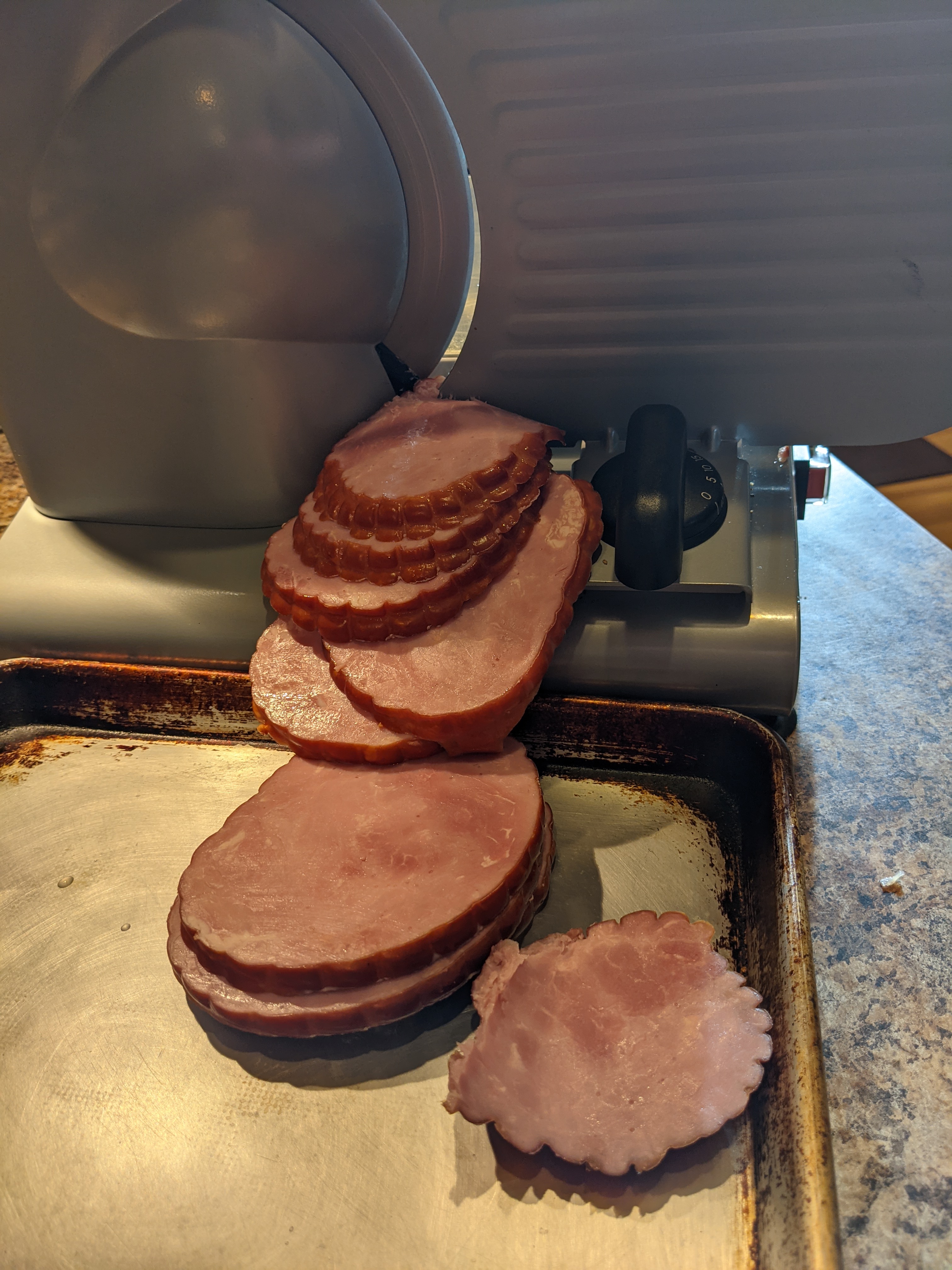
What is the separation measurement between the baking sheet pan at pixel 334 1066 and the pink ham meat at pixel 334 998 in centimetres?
4

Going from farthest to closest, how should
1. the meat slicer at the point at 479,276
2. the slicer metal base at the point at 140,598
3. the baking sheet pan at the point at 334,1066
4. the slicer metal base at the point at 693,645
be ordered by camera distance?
1. the slicer metal base at the point at 140,598
2. the slicer metal base at the point at 693,645
3. the meat slicer at the point at 479,276
4. the baking sheet pan at the point at 334,1066

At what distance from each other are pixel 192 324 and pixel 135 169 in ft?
0.46

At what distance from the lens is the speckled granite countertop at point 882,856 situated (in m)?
0.62

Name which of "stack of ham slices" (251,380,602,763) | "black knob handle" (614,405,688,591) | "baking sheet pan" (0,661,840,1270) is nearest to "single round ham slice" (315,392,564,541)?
"stack of ham slices" (251,380,602,763)

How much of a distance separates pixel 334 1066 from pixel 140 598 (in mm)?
559

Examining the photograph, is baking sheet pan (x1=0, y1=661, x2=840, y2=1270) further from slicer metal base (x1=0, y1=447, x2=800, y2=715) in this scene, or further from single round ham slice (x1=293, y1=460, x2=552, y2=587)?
single round ham slice (x1=293, y1=460, x2=552, y2=587)

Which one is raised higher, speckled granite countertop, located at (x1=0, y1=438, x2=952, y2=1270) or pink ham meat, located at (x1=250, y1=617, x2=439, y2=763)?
pink ham meat, located at (x1=250, y1=617, x2=439, y2=763)

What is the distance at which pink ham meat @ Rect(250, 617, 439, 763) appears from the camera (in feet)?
2.68

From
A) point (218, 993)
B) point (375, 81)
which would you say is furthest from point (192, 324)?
point (218, 993)

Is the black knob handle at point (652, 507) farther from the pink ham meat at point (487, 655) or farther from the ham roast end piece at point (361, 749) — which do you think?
the ham roast end piece at point (361, 749)

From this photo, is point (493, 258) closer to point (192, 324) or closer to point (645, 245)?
point (645, 245)

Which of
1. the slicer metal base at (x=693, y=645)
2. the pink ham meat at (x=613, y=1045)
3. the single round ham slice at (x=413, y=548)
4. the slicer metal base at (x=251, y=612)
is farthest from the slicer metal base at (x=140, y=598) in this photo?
the pink ham meat at (x=613, y=1045)

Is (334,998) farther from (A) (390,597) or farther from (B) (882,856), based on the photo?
(B) (882,856)

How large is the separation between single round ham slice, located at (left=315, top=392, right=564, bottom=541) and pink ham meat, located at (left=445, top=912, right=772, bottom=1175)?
0.42 metres
